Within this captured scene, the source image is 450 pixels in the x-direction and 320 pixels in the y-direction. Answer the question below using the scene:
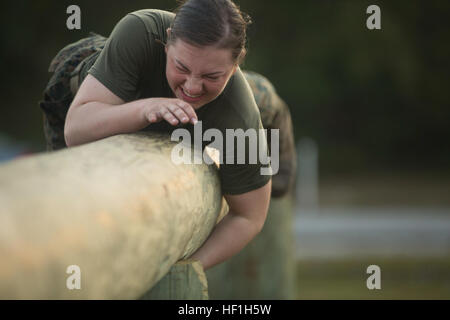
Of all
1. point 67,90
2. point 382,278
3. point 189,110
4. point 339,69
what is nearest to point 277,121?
point 67,90

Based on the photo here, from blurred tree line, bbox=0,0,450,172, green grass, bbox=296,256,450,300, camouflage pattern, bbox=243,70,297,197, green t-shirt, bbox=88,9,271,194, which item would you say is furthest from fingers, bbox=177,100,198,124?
blurred tree line, bbox=0,0,450,172

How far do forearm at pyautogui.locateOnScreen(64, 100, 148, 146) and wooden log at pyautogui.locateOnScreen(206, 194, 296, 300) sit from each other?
1.64 metres

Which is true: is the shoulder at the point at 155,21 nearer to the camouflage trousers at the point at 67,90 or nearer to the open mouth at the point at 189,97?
the open mouth at the point at 189,97

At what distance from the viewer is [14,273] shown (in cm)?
80

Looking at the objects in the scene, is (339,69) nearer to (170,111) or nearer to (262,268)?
A: (262,268)

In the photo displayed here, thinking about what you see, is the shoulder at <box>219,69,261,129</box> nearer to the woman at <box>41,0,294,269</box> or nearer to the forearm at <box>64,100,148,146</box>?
the woman at <box>41,0,294,269</box>

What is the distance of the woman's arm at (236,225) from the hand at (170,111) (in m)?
0.31

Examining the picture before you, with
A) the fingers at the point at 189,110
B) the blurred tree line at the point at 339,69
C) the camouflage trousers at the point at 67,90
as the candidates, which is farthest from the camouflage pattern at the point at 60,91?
the blurred tree line at the point at 339,69

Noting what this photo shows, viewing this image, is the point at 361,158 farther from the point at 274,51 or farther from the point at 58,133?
the point at 58,133

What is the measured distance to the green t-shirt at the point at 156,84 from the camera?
5.60 feet

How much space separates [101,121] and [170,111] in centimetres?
18

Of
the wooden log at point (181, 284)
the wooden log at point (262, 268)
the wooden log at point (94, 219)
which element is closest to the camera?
the wooden log at point (94, 219)

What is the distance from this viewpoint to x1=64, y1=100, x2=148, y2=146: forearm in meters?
1.55

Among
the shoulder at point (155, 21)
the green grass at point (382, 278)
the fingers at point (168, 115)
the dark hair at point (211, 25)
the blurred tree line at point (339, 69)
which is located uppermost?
the blurred tree line at point (339, 69)
